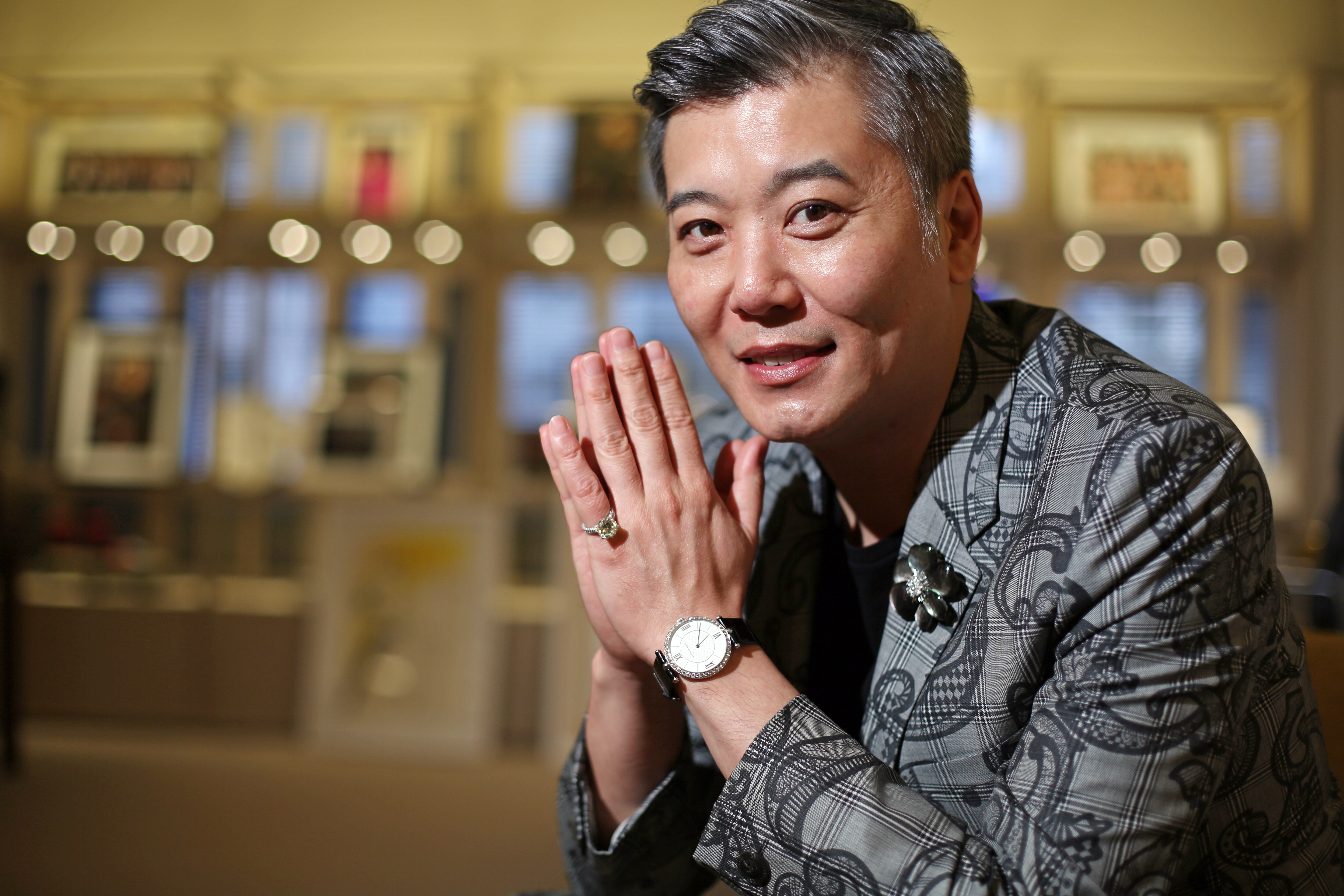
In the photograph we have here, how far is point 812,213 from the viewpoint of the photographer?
100 centimetres

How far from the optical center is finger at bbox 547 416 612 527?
3.37ft

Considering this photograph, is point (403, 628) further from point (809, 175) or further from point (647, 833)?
point (809, 175)

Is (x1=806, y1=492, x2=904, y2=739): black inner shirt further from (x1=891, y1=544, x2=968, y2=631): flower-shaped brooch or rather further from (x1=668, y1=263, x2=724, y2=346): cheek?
(x1=668, y1=263, x2=724, y2=346): cheek

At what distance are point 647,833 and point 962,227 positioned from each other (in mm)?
801

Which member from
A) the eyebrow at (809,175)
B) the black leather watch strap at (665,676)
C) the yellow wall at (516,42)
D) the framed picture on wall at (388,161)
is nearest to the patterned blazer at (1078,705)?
the black leather watch strap at (665,676)

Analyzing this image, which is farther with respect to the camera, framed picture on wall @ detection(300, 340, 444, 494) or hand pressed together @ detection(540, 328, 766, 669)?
framed picture on wall @ detection(300, 340, 444, 494)

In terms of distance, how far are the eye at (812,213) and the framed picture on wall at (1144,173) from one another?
3530 mm

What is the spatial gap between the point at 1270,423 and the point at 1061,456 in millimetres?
3851

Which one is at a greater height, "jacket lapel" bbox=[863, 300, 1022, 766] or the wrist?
"jacket lapel" bbox=[863, 300, 1022, 766]

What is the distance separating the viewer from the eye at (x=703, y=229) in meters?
1.06

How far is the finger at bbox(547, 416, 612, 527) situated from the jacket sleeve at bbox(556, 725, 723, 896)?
34cm

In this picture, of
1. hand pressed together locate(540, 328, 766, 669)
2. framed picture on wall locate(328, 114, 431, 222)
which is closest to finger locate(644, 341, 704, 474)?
hand pressed together locate(540, 328, 766, 669)

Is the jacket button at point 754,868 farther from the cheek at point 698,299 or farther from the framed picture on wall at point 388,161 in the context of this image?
the framed picture on wall at point 388,161

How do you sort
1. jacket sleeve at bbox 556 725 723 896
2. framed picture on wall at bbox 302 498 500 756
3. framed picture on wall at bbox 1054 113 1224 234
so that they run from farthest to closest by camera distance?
framed picture on wall at bbox 1054 113 1224 234 < framed picture on wall at bbox 302 498 500 756 < jacket sleeve at bbox 556 725 723 896
